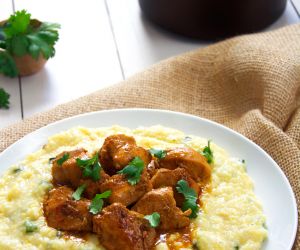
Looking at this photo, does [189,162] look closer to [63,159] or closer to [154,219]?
[154,219]

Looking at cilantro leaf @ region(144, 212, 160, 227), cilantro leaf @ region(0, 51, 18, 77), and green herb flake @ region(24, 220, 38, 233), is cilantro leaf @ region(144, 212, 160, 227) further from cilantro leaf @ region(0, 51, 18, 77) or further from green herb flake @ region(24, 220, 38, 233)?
cilantro leaf @ region(0, 51, 18, 77)

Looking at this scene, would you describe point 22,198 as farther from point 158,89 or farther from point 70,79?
point 70,79

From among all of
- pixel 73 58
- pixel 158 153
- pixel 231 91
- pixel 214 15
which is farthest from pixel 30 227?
pixel 214 15

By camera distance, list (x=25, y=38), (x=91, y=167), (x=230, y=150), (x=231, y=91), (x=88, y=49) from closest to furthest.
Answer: (x=91, y=167)
(x=230, y=150)
(x=231, y=91)
(x=25, y=38)
(x=88, y=49)

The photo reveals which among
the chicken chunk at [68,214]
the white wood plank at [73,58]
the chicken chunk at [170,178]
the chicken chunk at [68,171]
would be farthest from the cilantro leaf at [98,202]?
the white wood plank at [73,58]

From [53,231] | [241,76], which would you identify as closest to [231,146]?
[241,76]

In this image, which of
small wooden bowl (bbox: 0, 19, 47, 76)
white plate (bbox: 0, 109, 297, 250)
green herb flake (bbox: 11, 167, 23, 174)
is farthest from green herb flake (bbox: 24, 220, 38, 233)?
small wooden bowl (bbox: 0, 19, 47, 76)

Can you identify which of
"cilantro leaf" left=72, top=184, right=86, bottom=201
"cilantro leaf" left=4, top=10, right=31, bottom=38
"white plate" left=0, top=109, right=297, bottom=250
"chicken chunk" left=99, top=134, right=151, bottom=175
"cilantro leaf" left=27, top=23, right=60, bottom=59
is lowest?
"white plate" left=0, top=109, right=297, bottom=250
